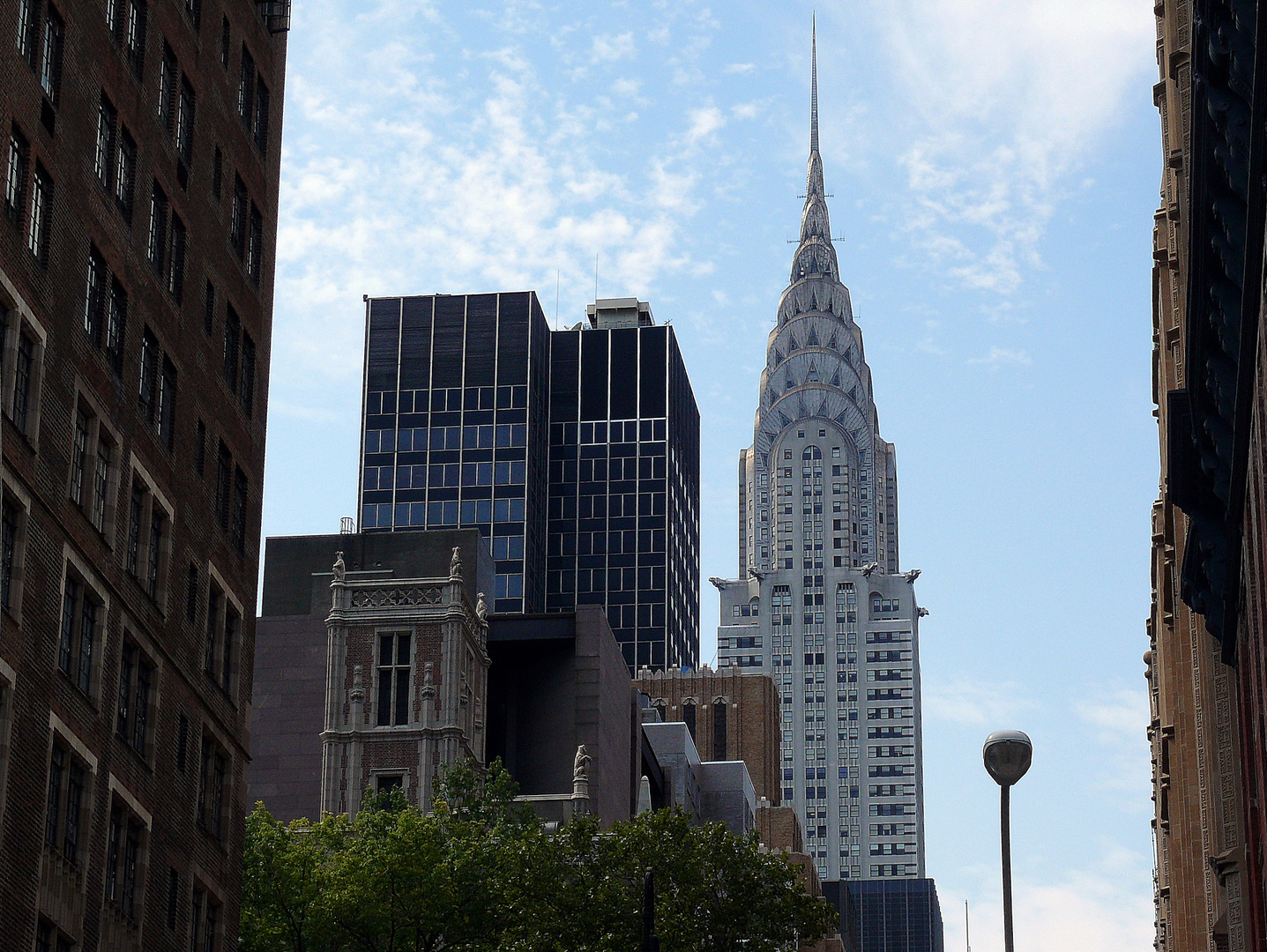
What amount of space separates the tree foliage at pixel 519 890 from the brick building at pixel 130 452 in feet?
12.7

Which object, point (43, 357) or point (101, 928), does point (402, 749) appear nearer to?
point (101, 928)

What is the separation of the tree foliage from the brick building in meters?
3.86

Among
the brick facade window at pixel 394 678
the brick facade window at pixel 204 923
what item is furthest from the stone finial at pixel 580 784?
the brick facade window at pixel 204 923

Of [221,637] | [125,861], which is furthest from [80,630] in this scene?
[221,637]

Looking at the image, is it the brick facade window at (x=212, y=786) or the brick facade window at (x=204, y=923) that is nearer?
the brick facade window at (x=204, y=923)

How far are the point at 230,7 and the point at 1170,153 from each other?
29.2 meters

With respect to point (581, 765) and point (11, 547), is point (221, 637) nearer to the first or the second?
point (11, 547)

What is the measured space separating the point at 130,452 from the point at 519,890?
1793 centimetres

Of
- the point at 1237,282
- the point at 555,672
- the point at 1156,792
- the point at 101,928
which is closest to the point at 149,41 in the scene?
the point at 101,928

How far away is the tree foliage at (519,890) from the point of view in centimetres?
5912

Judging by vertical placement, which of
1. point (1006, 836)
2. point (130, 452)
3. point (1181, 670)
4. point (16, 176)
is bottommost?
point (1006, 836)

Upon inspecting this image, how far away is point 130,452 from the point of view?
5044cm

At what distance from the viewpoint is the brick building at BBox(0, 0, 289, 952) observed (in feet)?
141

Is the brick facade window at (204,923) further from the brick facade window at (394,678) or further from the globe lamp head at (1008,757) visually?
the brick facade window at (394,678)
